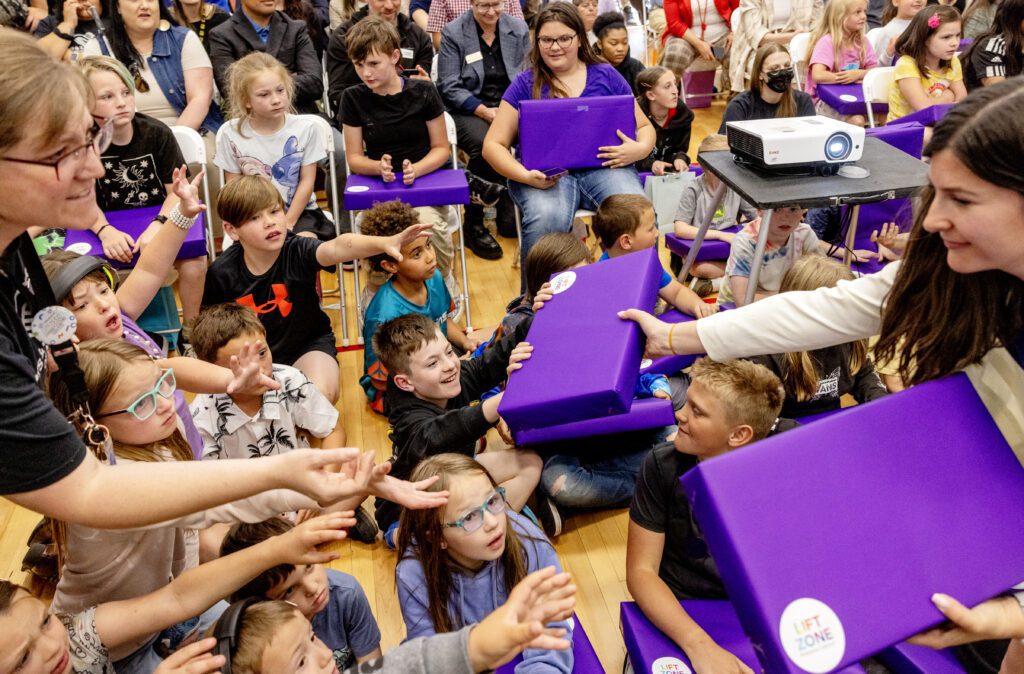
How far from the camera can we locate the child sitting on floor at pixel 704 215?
3822 millimetres

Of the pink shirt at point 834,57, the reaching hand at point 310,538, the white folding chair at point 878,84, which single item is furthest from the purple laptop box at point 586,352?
the pink shirt at point 834,57

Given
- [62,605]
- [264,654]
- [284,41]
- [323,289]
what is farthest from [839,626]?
[284,41]

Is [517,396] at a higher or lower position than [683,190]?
higher

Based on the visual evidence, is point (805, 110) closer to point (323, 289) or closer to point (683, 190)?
point (683, 190)

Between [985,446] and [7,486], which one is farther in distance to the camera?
[985,446]

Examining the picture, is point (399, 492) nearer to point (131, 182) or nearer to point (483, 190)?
point (131, 182)

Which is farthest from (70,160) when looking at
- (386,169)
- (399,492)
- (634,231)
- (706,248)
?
(706,248)

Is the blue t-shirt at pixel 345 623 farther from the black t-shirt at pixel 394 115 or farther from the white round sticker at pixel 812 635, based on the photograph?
the black t-shirt at pixel 394 115

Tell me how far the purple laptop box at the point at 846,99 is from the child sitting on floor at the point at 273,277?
10.9 feet

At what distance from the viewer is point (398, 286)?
317 centimetres

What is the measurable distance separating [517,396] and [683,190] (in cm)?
225

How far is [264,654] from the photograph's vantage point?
1.53m

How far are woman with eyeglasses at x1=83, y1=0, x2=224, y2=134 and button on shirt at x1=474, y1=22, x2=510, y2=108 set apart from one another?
Result: 1438 mm

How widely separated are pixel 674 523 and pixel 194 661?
1098 millimetres
